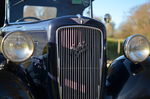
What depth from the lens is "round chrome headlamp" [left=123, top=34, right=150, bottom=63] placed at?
4.04 metres

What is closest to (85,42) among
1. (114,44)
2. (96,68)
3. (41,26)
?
(96,68)

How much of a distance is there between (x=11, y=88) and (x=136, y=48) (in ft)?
6.00

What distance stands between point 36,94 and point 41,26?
0.95 metres

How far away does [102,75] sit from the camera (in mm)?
3979

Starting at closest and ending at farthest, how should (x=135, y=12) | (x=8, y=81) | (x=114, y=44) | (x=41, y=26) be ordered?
(x=8, y=81), (x=41, y=26), (x=114, y=44), (x=135, y=12)

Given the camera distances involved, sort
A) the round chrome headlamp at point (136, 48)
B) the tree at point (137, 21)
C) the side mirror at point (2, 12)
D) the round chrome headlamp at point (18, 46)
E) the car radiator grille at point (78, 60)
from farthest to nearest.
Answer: the tree at point (137, 21) < the side mirror at point (2, 12) < the round chrome headlamp at point (136, 48) < the car radiator grille at point (78, 60) < the round chrome headlamp at point (18, 46)

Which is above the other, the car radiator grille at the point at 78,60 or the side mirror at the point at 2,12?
the side mirror at the point at 2,12

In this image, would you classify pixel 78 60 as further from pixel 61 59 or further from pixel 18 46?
pixel 18 46

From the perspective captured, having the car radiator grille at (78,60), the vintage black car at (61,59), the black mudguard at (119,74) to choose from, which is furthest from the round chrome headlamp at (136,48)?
the car radiator grille at (78,60)

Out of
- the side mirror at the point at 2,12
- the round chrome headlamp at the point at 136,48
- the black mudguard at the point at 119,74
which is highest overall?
the side mirror at the point at 2,12

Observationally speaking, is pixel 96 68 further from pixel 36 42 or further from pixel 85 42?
pixel 36 42

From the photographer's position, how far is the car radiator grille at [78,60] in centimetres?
371

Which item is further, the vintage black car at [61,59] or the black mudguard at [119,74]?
the black mudguard at [119,74]

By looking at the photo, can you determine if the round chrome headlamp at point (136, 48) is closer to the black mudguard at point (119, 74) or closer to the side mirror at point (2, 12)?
the black mudguard at point (119, 74)
